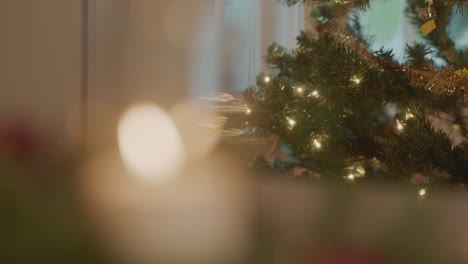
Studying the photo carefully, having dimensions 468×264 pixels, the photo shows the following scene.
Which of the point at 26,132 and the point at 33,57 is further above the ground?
the point at 33,57

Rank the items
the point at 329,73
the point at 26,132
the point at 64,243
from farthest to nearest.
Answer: the point at 329,73, the point at 26,132, the point at 64,243

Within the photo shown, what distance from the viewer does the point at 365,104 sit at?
2.48ft

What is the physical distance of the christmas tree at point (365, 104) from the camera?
0.63 m

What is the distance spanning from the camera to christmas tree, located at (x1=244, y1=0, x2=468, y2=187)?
0.63 m

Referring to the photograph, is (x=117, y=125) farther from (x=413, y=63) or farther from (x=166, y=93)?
(x=413, y=63)

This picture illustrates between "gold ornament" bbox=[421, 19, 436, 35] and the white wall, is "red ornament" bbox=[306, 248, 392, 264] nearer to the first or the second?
"gold ornament" bbox=[421, 19, 436, 35]

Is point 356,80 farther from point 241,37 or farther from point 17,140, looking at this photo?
point 241,37

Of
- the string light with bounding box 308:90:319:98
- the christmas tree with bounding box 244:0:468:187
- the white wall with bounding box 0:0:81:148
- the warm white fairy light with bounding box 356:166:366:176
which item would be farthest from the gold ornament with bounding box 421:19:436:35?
the white wall with bounding box 0:0:81:148

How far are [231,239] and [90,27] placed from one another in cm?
104

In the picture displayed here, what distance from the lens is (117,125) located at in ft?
3.68

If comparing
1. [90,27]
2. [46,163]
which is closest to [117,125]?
[90,27]

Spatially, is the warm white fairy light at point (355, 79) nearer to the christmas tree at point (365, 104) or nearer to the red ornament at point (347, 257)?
the christmas tree at point (365, 104)

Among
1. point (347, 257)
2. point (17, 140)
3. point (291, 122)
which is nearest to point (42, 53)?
point (291, 122)

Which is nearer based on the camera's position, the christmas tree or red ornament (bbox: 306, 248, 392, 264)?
red ornament (bbox: 306, 248, 392, 264)
